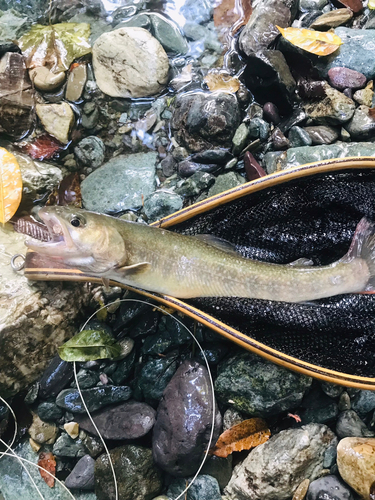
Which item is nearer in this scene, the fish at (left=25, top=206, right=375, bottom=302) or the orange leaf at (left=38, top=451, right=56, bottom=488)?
the fish at (left=25, top=206, right=375, bottom=302)

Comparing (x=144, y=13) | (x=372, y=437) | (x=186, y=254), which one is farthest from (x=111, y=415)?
→ (x=144, y=13)

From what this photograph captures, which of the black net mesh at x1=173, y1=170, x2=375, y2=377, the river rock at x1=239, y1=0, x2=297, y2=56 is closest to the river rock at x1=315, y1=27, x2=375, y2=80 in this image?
the river rock at x1=239, y1=0, x2=297, y2=56

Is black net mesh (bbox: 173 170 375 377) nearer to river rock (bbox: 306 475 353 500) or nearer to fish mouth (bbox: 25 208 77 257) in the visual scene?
river rock (bbox: 306 475 353 500)

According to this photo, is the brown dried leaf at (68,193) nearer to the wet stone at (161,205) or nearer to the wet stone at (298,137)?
the wet stone at (161,205)

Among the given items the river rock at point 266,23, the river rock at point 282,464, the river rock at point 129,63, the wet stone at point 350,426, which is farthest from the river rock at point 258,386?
the river rock at point 266,23

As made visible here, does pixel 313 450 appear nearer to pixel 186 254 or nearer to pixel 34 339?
pixel 186 254

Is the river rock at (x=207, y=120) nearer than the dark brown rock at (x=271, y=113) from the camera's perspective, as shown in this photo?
Yes

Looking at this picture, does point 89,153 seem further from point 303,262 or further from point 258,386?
point 258,386
